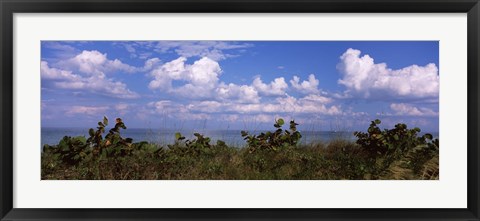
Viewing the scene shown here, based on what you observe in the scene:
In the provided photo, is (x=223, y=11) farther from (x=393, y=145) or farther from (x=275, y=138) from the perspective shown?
(x=393, y=145)

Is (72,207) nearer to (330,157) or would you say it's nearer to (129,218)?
(129,218)

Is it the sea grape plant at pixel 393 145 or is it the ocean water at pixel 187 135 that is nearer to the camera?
the sea grape plant at pixel 393 145

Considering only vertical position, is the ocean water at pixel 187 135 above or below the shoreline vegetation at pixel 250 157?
above

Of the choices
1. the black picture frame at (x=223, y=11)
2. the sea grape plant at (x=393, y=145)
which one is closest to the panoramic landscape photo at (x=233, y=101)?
the sea grape plant at (x=393, y=145)

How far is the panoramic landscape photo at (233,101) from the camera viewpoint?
11.8 feet

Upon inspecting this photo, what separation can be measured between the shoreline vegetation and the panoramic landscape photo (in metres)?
0.01

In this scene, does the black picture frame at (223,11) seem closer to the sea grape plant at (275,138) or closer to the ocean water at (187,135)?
the ocean water at (187,135)

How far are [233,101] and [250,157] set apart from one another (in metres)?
0.54

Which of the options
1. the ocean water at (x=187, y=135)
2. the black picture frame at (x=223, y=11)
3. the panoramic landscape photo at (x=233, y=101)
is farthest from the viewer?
the ocean water at (x=187, y=135)

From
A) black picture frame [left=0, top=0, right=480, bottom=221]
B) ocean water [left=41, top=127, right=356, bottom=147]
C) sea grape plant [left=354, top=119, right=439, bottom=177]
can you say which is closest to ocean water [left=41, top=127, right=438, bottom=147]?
ocean water [left=41, top=127, right=356, bottom=147]

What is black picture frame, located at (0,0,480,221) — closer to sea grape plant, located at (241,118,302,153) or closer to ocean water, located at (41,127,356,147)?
ocean water, located at (41,127,356,147)

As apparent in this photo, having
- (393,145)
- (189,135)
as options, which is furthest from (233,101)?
(393,145)

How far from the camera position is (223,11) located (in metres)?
3.42

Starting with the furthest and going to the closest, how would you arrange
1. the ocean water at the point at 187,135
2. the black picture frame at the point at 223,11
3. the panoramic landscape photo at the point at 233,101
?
the ocean water at the point at 187,135
the panoramic landscape photo at the point at 233,101
the black picture frame at the point at 223,11
